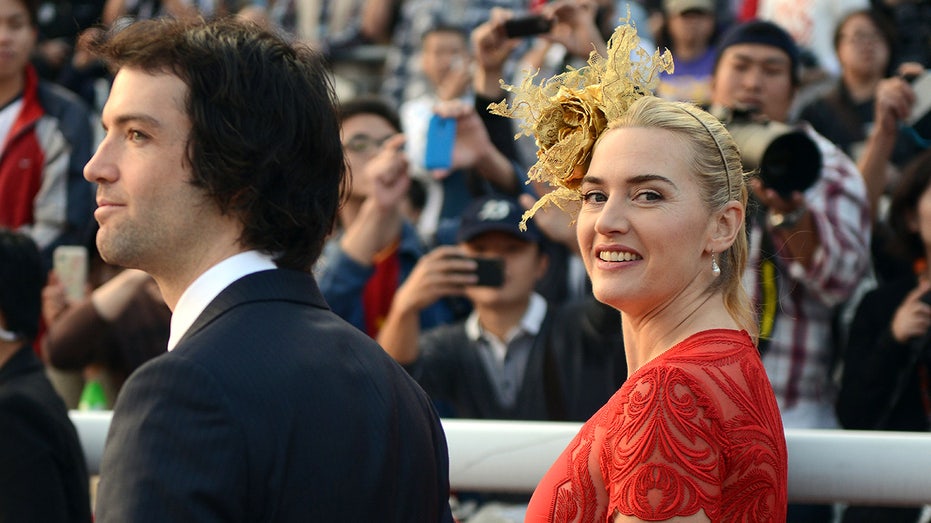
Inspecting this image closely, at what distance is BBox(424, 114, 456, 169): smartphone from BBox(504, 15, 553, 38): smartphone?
41cm

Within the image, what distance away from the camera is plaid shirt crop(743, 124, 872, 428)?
414 centimetres

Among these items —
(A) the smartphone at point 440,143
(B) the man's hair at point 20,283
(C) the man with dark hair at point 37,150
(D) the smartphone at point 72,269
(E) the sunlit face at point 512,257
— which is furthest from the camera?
(C) the man with dark hair at point 37,150

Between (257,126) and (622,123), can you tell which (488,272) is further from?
(257,126)

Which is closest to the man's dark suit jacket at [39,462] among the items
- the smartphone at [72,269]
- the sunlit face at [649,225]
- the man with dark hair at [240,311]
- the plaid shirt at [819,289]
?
the man with dark hair at [240,311]

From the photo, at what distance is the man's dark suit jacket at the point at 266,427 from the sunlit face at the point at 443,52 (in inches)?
211

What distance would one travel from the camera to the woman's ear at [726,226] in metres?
2.37

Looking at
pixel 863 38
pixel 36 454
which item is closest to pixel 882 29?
pixel 863 38

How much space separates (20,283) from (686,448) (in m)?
2.29

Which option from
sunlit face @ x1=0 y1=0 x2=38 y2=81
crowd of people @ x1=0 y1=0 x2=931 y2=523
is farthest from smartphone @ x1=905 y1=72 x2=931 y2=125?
sunlit face @ x1=0 y1=0 x2=38 y2=81

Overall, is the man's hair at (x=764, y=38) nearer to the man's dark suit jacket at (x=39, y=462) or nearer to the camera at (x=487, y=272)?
the camera at (x=487, y=272)

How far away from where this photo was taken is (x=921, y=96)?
4.46 m

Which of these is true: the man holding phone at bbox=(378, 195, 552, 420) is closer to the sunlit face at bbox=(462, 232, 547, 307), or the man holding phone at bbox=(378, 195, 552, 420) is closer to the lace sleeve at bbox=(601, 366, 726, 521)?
the sunlit face at bbox=(462, 232, 547, 307)

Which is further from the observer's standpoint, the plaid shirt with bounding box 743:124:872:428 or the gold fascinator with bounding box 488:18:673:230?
the plaid shirt with bounding box 743:124:872:428

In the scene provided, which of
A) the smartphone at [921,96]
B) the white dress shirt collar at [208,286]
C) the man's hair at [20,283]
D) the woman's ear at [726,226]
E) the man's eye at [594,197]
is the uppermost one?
the smartphone at [921,96]
